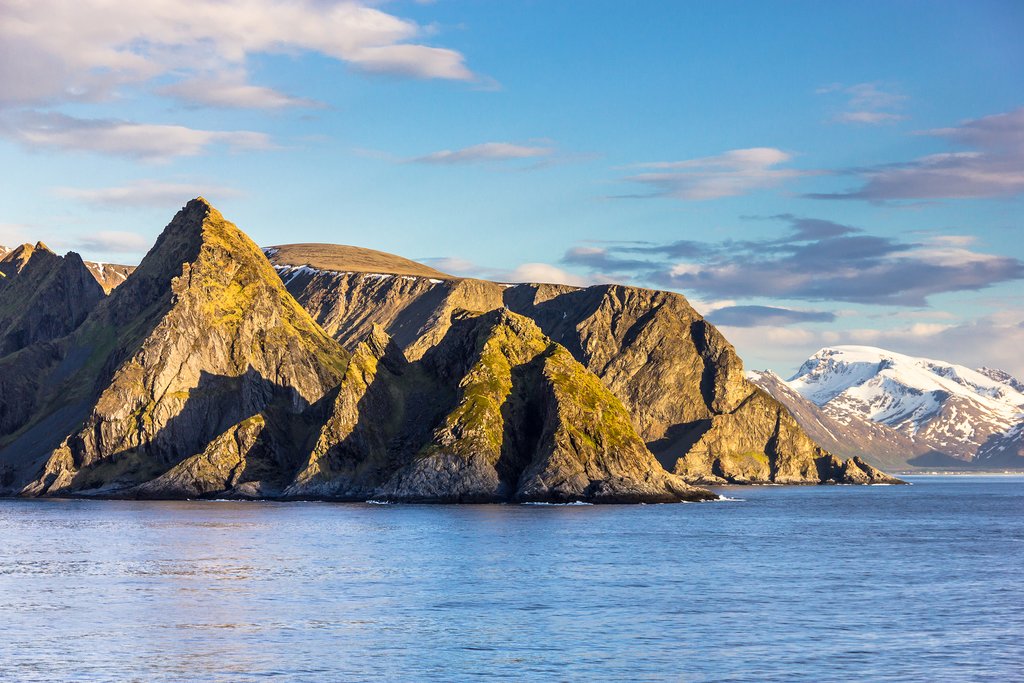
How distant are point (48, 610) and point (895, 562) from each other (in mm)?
74711

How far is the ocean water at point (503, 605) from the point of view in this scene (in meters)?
61.8

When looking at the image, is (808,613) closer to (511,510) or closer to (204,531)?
(204,531)

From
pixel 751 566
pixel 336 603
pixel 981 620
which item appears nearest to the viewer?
pixel 981 620

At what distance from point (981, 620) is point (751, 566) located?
36763 mm

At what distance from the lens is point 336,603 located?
277 ft

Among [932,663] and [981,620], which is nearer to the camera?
[932,663]

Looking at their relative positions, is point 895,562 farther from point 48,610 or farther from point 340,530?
point 48,610

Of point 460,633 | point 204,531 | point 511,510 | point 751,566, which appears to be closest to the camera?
point 460,633

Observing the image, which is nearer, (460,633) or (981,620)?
(460,633)

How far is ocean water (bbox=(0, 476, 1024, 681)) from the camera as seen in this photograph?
203 ft

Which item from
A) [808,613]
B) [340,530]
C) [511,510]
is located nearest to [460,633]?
[808,613]

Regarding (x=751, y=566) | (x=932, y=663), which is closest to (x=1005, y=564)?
(x=751, y=566)

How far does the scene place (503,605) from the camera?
279 feet

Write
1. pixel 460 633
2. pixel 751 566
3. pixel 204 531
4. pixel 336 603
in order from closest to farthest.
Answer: pixel 460 633 < pixel 336 603 < pixel 751 566 < pixel 204 531
